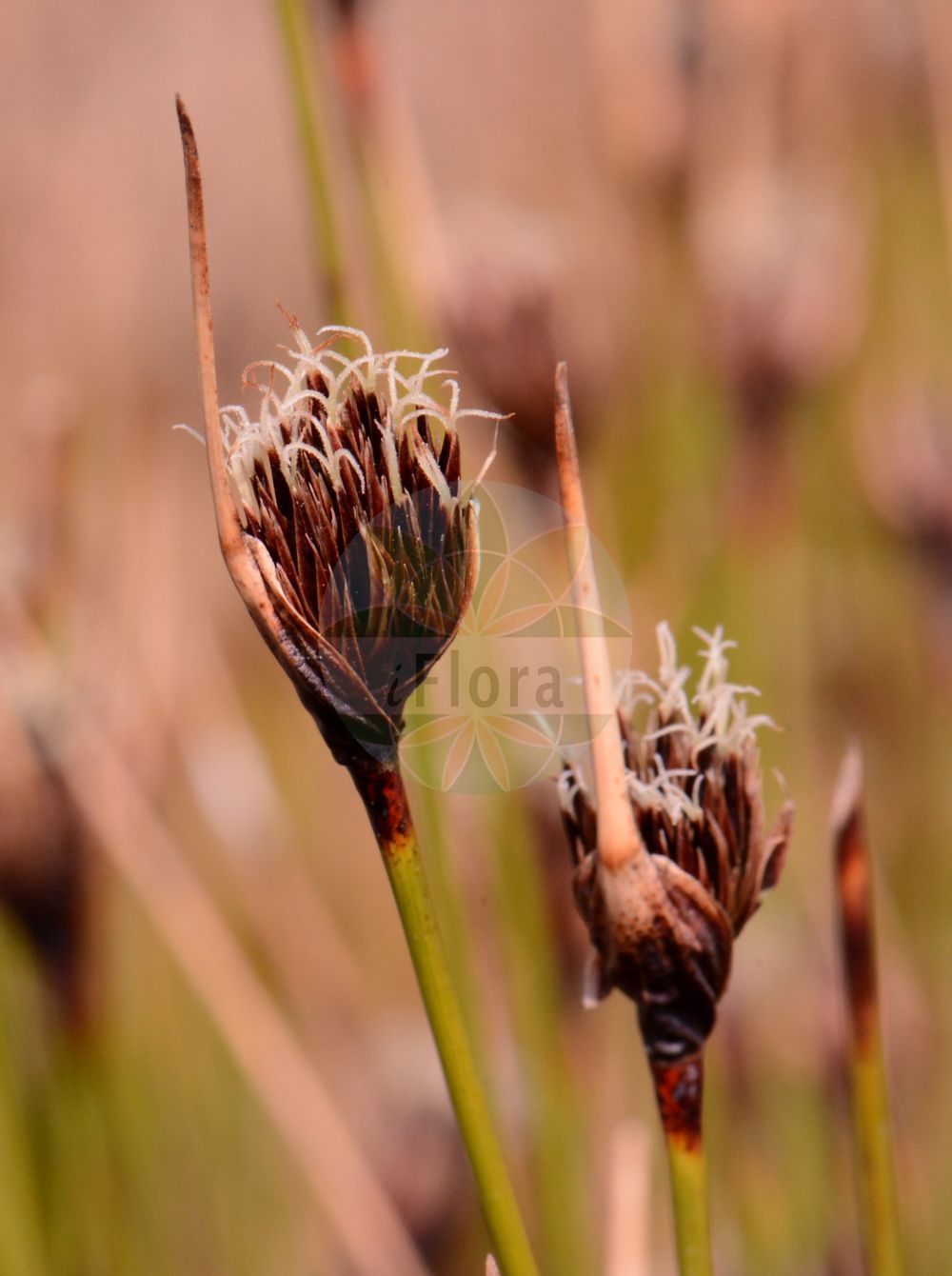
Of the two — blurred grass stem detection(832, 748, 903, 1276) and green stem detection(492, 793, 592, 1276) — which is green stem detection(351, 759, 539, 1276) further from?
green stem detection(492, 793, 592, 1276)

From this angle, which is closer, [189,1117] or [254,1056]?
[254,1056]

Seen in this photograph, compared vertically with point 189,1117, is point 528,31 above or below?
above

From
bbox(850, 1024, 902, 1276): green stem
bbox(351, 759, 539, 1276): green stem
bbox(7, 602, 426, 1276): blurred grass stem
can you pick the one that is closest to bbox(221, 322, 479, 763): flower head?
bbox(351, 759, 539, 1276): green stem

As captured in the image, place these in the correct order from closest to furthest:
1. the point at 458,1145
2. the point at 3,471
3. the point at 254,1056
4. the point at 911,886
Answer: the point at 254,1056, the point at 458,1145, the point at 911,886, the point at 3,471

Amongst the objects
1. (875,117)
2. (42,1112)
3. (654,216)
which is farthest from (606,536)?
(875,117)

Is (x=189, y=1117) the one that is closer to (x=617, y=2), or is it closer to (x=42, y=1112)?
(x=42, y=1112)

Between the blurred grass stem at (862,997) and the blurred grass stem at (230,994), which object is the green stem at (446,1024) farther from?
the blurred grass stem at (230,994)

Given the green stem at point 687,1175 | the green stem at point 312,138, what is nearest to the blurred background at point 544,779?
the green stem at point 312,138

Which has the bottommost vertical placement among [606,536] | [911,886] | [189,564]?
[911,886]
